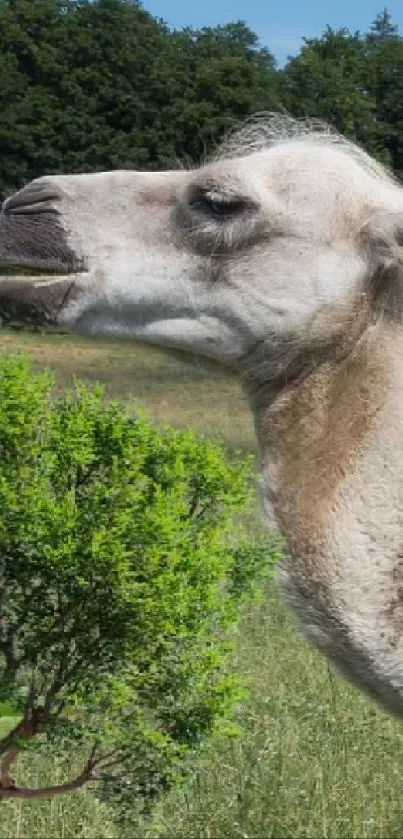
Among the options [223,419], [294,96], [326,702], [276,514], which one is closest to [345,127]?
[294,96]

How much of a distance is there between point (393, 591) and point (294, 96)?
165ft

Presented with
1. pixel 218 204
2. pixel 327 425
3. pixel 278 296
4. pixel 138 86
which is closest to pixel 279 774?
pixel 327 425

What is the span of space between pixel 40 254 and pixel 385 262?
889 millimetres

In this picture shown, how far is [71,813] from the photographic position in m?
5.33

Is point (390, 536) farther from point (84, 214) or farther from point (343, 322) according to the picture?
point (84, 214)

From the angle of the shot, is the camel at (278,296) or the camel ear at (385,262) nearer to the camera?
the camel at (278,296)

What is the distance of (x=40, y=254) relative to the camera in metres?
4.04

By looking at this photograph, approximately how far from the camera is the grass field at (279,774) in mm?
5305

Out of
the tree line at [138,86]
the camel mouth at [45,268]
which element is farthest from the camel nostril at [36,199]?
the tree line at [138,86]

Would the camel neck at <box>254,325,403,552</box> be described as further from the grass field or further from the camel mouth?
the camel mouth

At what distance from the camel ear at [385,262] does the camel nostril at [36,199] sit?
807mm

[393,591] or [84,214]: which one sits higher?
[84,214]

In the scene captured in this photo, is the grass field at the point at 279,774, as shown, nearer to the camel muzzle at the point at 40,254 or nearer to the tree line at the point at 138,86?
the camel muzzle at the point at 40,254

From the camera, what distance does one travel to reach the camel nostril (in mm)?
4043
